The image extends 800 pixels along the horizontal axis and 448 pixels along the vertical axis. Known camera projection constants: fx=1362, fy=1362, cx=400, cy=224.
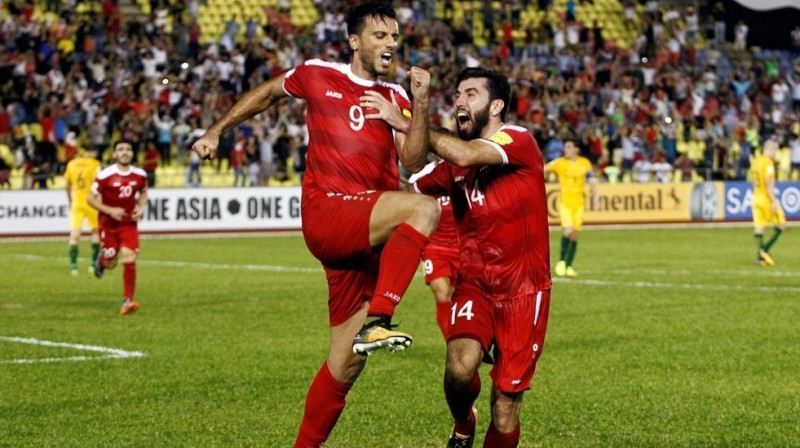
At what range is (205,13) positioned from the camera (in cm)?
3941

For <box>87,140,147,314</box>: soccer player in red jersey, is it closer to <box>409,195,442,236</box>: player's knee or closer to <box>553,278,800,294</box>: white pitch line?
<box>553,278,800,294</box>: white pitch line

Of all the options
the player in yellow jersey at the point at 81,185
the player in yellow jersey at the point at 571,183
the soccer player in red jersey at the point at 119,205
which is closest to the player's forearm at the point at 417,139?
the soccer player in red jersey at the point at 119,205

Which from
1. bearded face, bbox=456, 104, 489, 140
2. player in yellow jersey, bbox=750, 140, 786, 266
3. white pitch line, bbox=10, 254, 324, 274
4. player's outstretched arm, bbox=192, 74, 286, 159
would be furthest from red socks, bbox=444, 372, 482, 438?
player in yellow jersey, bbox=750, 140, 786, 266

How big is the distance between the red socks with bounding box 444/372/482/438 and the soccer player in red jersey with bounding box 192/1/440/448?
1.86 ft

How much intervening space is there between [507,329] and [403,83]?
104ft

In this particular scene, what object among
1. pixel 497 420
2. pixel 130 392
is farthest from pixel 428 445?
pixel 130 392

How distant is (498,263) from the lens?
739cm

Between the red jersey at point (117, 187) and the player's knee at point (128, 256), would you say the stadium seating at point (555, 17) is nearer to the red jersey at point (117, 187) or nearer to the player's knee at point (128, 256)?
the red jersey at point (117, 187)

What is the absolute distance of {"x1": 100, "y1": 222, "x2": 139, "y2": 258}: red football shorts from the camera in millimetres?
17703

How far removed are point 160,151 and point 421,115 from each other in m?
28.2

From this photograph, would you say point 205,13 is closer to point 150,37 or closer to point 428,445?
point 150,37

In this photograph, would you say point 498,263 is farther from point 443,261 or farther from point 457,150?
point 443,261

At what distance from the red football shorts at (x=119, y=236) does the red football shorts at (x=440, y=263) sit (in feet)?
20.8

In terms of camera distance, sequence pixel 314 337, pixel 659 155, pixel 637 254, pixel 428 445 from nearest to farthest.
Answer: pixel 428 445 < pixel 314 337 < pixel 637 254 < pixel 659 155
